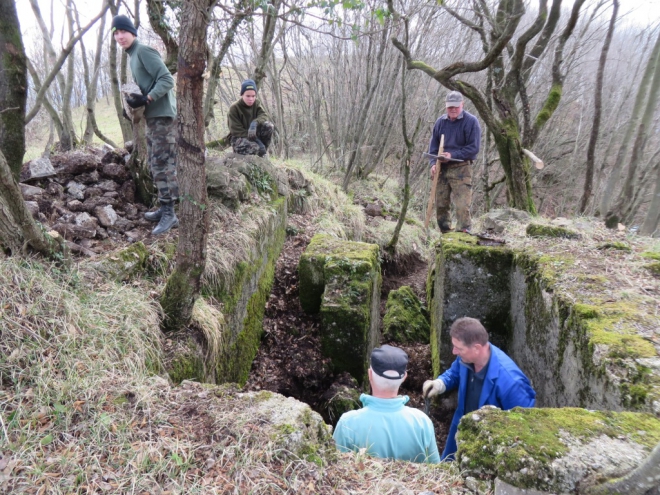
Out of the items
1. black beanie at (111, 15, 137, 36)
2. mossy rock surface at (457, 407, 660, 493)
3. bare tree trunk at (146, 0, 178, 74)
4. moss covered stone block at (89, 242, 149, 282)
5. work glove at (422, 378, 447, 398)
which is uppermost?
bare tree trunk at (146, 0, 178, 74)

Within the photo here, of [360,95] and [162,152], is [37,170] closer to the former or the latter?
[162,152]

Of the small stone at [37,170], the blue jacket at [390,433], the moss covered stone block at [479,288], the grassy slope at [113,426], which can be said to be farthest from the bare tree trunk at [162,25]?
the blue jacket at [390,433]

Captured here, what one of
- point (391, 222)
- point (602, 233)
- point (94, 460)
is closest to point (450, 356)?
point (602, 233)

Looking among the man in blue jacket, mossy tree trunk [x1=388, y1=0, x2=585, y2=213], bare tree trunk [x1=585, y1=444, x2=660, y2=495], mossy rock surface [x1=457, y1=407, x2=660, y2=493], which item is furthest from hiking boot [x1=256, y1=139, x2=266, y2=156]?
bare tree trunk [x1=585, y1=444, x2=660, y2=495]

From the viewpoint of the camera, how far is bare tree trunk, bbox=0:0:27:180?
2.63 metres

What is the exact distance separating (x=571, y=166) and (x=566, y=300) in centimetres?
1599

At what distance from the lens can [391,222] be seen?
30.6 feet

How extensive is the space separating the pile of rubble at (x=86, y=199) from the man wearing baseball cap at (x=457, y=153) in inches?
175

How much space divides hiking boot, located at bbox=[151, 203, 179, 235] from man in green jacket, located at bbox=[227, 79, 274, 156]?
256 centimetres

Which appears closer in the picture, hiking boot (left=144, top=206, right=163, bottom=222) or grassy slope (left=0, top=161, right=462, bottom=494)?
grassy slope (left=0, top=161, right=462, bottom=494)

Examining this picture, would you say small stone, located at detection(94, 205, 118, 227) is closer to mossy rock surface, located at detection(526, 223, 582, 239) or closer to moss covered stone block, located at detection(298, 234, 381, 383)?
moss covered stone block, located at detection(298, 234, 381, 383)

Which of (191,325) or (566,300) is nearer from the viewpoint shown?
(566,300)

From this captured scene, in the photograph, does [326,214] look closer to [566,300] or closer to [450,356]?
[450,356]

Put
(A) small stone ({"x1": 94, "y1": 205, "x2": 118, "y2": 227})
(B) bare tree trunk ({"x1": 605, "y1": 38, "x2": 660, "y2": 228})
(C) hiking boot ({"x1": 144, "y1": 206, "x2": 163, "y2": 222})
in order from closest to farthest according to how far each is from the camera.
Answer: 1. (A) small stone ({"x1": 94, "y1": 205, "x2": 118, "y2": 227})
2. (C) hiking boot ({"x1": 144, "y1": 206, "x2": 163, "y2": 222})
3. (B) bare tree trunk ({"x1": 605, "y1": 38, "x2": 660, "y2": 228})
